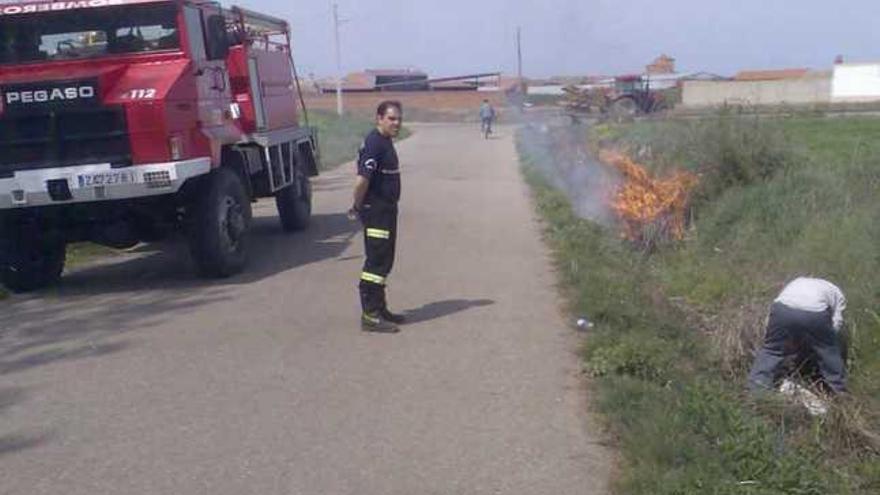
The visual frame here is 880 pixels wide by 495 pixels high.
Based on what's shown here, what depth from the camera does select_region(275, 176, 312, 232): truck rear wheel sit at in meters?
14.9

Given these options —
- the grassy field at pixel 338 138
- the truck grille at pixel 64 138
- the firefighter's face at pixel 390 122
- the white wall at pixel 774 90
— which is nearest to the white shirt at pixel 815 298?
the firefighter's face at pixel 390 122

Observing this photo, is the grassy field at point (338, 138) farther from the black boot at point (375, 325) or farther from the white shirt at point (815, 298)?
the white shirt at point (815, 298)

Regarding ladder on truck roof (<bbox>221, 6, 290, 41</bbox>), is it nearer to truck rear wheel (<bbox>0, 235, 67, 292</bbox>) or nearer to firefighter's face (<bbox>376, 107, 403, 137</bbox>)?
truck rear wheel (<bbox>0, 235, 67, 292</bbox>)

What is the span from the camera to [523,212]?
1769 cm

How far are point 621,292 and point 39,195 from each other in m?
5.27

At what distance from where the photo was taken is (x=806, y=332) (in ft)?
24.7

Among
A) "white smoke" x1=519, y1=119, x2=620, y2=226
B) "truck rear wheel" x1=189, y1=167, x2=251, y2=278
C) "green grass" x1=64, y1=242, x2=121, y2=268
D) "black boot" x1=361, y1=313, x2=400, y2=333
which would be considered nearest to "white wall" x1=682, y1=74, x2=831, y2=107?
"white smoke" x1=519, y1=119, x2=620, y2=226

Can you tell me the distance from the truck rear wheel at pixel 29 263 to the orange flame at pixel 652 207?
6.46 metres

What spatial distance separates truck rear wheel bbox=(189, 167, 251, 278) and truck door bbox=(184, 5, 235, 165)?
0.31 metres

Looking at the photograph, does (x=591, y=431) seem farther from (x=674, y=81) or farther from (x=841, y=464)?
(x=674, y=81)

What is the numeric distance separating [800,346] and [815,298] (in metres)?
0.34

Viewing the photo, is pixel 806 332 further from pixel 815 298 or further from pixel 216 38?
pixel 216 38

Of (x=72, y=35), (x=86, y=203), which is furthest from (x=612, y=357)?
(x=72, y=35)

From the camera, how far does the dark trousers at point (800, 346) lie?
24.6 ft
